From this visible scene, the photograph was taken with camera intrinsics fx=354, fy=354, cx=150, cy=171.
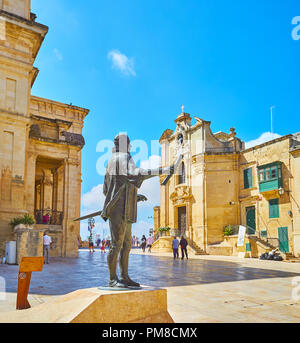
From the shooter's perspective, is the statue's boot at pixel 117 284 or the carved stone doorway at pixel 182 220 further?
the carved stone doorway at pixel 182 220

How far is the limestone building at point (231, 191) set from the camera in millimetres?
26422

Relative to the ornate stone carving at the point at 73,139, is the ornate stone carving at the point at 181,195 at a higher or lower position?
lower

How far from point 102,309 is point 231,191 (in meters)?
29.3

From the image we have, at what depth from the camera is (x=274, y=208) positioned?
90.3 ft

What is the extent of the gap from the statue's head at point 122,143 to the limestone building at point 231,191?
2238 centimetres

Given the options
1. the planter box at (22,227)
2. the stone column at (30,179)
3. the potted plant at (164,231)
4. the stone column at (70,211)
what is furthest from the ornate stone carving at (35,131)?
the potted plant at (164,231)

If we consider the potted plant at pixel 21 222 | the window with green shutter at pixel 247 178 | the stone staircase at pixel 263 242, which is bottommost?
the stone staircase at pixel 263 242

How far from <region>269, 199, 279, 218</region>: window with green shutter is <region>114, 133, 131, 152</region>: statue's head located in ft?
78.3

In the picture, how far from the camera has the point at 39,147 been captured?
21.2 meters

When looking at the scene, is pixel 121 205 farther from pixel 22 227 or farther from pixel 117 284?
pixel 22 227

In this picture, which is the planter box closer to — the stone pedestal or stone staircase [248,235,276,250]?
the stone pedestal

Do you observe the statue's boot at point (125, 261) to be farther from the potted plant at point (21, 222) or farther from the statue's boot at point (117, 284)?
the potted plant at point (21, 222)

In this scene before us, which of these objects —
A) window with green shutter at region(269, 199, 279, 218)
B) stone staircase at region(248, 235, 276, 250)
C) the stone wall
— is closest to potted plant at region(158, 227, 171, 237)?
stone staircase at region(248, 235, 276, 250)
